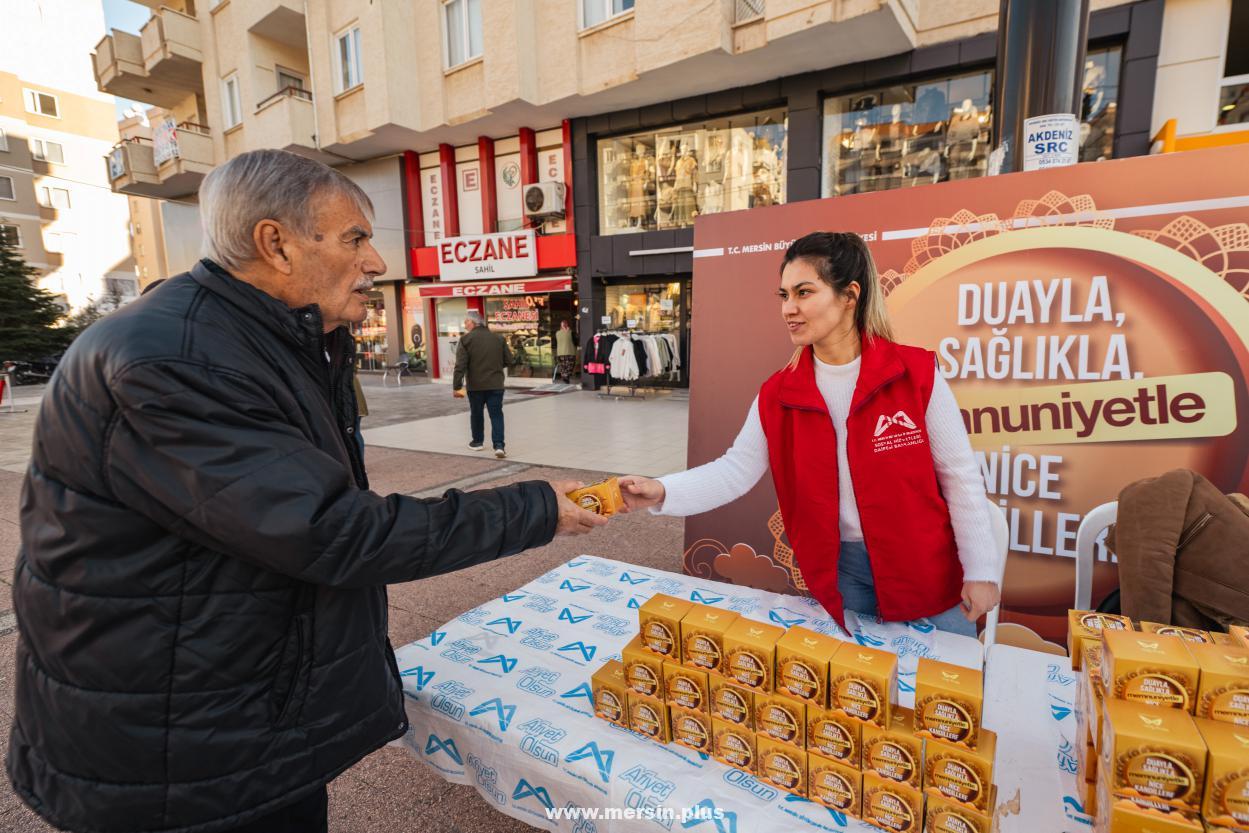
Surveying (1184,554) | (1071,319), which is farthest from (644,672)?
(1071,319)

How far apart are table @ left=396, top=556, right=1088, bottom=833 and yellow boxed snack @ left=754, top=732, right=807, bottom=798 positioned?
0.9 inches

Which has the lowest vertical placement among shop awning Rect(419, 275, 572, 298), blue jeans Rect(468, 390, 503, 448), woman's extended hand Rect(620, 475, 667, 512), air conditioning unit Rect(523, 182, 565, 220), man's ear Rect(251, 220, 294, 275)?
blue jeans Rect(468, 390, 503, 448)

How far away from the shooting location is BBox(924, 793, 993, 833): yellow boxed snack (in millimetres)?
1049

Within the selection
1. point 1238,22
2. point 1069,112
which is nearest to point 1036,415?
point 1069,112

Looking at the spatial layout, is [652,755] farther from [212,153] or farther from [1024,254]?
[212,153]

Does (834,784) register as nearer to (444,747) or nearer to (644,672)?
(644,672)

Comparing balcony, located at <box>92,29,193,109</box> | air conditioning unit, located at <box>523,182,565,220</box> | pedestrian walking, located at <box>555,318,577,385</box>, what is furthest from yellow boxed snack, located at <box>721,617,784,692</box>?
balcony, located at <box>92,29,193,109</box>

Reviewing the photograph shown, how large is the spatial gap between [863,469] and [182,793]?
1.76 m

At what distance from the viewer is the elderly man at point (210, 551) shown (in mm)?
998

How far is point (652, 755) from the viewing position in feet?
4.37

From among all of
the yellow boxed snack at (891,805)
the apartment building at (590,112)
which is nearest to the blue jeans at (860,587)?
the yellow boxed snack at (891,805)

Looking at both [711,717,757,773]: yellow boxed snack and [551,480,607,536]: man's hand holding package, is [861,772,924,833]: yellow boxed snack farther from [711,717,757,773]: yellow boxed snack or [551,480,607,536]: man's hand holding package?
[551,480,607,536]: man's hand holding package

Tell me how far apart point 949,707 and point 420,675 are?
4.34ft

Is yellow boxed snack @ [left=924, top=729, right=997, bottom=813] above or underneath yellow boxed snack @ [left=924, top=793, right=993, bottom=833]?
above
